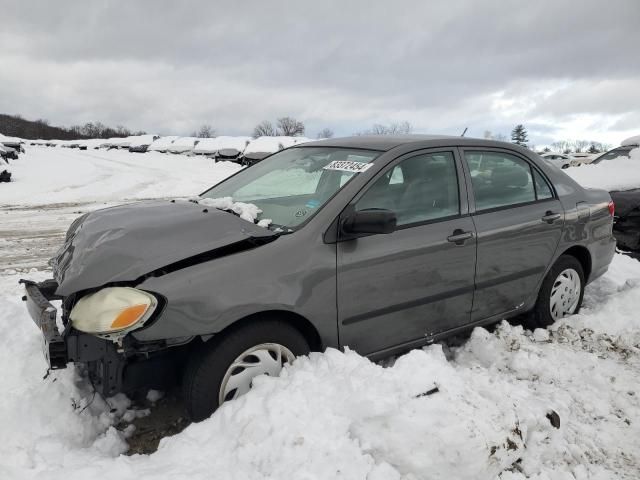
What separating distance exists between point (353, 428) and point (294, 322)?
0.70 meters

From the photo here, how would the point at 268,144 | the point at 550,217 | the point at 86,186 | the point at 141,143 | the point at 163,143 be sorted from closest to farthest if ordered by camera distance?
the point at 550,217 → the point at 86,186 → the point at 268,144 → the point at 163,143 → the point at 141,143

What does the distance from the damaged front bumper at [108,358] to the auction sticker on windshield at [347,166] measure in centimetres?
150

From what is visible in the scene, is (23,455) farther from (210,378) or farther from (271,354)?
(271,354)

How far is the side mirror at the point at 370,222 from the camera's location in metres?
2.81

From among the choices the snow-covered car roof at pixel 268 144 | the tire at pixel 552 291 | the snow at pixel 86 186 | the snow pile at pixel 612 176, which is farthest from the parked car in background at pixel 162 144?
the tire at pixel 552 291

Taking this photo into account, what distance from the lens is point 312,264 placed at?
2803 mm

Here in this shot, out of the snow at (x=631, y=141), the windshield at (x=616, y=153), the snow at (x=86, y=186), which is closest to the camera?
the windshield at (x=616, y=153)

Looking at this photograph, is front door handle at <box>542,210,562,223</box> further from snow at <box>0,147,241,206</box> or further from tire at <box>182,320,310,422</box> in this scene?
snow at <box>0,147,241,206</box>

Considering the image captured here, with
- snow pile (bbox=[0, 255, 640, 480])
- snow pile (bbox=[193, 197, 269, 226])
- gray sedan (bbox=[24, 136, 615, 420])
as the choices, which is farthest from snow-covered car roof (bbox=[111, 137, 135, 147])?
snow pile (bbox=[0, 255, 640, 480])

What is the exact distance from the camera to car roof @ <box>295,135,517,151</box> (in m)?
3.48

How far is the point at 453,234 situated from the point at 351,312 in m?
0.92

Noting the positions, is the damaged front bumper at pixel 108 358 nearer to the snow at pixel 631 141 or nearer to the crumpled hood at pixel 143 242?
the crumpled hood at pixel 143 242

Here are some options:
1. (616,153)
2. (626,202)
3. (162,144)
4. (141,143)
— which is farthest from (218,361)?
(141,143)

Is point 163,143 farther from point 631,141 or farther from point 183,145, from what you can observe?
point 631,141
